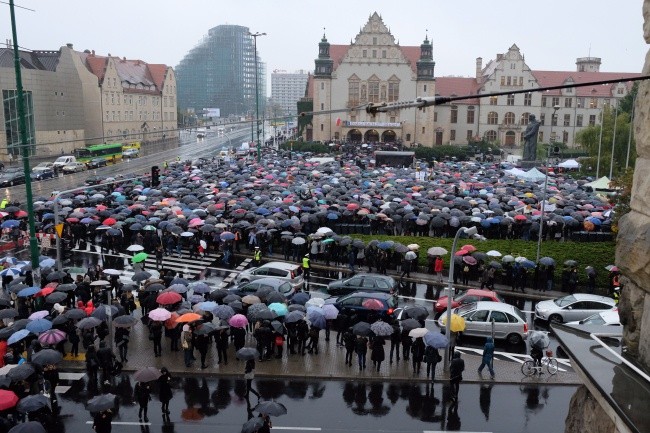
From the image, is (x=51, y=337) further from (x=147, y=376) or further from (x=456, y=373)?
(x=456, y=373)

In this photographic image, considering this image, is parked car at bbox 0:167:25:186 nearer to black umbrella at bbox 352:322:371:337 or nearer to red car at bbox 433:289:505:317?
red car at bbox 433:289:505:317

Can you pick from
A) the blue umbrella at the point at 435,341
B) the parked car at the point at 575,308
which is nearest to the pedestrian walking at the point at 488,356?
the blue umbrella at the point at 435,341

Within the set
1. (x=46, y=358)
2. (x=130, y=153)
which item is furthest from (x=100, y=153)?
(x=46, y=358)

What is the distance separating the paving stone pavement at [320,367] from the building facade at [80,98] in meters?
54.7

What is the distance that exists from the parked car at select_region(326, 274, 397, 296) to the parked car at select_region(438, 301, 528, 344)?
3.52 m

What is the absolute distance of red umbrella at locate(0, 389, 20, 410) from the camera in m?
12.9

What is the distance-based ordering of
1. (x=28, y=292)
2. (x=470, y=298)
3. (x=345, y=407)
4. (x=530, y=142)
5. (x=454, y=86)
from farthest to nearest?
(x=454, y=86) < (x=530, y=142) < (x=470, y=298) < (x=28, y=292) < (x=345, y=407)

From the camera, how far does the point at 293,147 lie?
84.8 metres

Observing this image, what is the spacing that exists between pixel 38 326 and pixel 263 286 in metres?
7.57

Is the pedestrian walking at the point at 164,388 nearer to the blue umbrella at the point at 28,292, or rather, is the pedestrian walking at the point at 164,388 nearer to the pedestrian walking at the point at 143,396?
the pedestrian walking at the point at 143,396

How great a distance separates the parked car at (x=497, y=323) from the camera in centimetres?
1944

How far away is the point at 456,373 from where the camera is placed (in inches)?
612

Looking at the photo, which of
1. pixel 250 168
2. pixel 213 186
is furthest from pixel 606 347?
pixel 250 168

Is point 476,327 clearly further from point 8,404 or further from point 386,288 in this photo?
point 8,404
